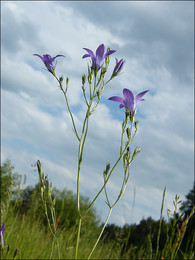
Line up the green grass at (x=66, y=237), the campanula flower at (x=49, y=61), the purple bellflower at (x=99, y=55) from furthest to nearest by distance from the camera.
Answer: the green grass at (x=66, y=237), the campanula flower at (x=49, y=61), the purple bellflower at (x=99, y=55)

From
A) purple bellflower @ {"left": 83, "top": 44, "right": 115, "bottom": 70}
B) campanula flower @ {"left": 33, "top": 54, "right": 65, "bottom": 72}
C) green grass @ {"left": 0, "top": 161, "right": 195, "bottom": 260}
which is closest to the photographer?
purple bellflower @ {"left": 83, "top": 44, "right": 115, "bottom": 70}

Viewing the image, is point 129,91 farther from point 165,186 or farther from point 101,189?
point 165,186

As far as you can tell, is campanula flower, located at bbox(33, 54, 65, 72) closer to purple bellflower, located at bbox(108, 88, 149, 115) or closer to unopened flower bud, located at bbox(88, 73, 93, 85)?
→ unopened flower bud, located at bbox(88, 73, 93, 85)

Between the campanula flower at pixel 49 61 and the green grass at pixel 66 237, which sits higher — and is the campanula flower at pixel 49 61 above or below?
above

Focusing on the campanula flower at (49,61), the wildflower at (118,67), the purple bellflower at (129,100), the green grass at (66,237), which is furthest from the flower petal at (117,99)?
the green grass at (66,237)

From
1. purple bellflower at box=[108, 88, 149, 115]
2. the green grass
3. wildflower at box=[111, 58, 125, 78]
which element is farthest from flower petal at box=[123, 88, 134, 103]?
the green grass

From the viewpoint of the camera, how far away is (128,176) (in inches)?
79.4

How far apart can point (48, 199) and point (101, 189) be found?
37cm

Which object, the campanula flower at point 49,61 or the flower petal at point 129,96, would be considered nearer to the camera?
the flower petal at point 129,96

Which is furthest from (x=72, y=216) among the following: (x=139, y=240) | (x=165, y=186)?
(x=165, y=186)

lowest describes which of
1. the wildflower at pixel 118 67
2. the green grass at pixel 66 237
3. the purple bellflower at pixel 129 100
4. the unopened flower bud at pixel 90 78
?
the green grass at pixel 66 237

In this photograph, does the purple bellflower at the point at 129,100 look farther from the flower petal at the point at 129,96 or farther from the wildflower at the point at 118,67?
the wildflower at the point at 118,67

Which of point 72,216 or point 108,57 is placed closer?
point 108,57

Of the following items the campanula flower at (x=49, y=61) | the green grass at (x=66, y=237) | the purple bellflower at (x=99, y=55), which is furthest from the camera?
the green grass at (x=66, y=237)
